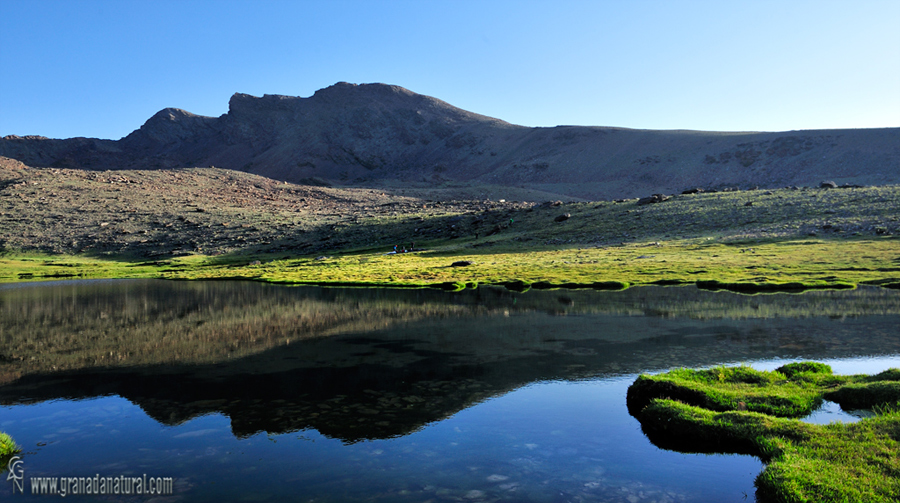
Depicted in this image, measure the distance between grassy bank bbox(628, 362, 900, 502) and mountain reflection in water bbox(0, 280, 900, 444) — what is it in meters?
4.75

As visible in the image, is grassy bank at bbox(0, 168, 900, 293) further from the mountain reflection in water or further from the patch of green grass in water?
the patch of green grass in water

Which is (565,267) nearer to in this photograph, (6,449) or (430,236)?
(430,236)

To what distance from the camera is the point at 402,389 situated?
70.5 ft

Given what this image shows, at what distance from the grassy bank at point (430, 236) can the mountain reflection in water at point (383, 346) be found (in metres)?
13.5

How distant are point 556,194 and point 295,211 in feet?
319

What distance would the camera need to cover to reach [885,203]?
304 ft

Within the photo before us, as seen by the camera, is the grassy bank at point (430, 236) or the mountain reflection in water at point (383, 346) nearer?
the mountain reflection in water at point (383, 346)

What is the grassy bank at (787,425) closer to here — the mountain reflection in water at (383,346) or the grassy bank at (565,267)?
the mountain reflection in water at (383,346)

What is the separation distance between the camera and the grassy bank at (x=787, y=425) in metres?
11.4

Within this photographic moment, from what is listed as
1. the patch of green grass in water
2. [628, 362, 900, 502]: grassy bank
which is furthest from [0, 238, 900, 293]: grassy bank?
the patch of green grass in water

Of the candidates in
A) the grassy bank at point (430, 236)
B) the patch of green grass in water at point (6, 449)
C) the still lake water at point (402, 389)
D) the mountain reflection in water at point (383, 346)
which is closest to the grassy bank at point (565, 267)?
the grassy bank at point (430, 236)

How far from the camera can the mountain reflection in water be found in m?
20.3

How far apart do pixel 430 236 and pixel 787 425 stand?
110 metres

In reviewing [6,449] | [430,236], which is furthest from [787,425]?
[430,236]
